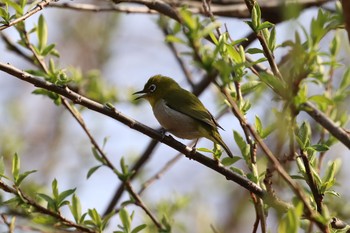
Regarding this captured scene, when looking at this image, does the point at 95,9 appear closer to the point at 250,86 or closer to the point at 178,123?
the point at 178,123

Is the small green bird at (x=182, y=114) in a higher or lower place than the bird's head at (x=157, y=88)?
lower

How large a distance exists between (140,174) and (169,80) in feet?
3.29

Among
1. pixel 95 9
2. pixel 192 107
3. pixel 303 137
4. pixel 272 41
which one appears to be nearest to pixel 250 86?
pixel 272 41

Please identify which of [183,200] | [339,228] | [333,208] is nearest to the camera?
[339,228]

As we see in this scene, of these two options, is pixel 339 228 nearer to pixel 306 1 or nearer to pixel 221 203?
pixel 306 1

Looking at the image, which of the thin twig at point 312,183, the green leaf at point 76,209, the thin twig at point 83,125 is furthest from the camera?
the thin twig at point 83,125

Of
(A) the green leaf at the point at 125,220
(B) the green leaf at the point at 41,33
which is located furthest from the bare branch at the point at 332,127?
(B) the green leaf at the point at 41,33

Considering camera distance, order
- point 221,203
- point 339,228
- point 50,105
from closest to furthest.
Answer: point 339,228 → point 221,203 → point 50,105

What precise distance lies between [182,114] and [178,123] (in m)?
0.07

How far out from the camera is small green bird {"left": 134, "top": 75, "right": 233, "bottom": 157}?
332 cm

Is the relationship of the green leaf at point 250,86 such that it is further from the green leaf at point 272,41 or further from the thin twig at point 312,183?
the thin twig at point 312,183

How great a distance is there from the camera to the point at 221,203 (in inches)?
262

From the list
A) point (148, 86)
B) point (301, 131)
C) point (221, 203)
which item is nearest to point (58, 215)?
point (301, 131)

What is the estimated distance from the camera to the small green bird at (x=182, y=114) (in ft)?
10.9
